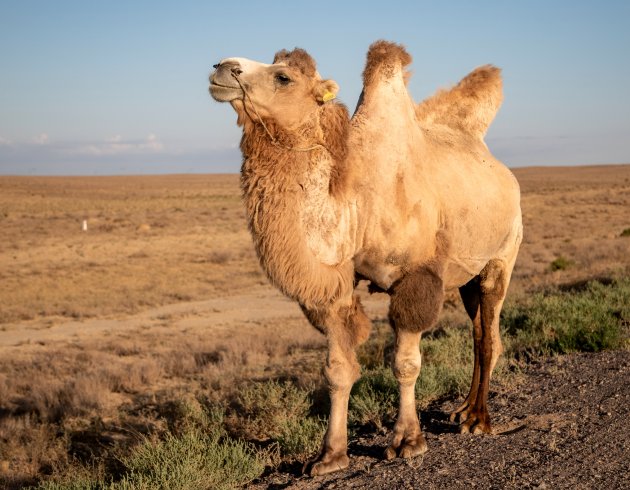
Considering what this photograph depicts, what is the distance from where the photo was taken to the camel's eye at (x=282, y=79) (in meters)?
4.88

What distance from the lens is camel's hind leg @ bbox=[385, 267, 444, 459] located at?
5.28 meters

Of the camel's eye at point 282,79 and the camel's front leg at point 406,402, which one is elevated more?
the camel's eye at point 282,79

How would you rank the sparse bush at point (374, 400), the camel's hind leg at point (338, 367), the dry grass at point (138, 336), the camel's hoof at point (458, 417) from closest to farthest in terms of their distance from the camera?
the camel's hind leg at point (338, 367) < the camel's hoof at point (458, 417) < the sparse bush at point (374, 400) < the dry grass at point (138, 336)

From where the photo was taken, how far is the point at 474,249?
622cm

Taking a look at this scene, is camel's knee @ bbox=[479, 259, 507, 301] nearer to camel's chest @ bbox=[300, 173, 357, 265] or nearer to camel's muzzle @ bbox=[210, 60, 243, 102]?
camel's chest @ bbox=[300, 173, 357, 265]

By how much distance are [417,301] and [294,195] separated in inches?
48.1

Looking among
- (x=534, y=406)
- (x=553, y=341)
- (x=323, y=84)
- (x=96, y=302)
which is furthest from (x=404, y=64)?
(x=96, y=302)

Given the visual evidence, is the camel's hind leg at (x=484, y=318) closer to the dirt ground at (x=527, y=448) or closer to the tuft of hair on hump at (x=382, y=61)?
the dirt ground at (x=527, y=448)

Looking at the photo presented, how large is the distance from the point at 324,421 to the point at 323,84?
11.2ft

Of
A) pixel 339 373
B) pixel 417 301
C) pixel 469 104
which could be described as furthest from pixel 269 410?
pixel 469 104

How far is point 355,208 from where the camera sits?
5.16 meters

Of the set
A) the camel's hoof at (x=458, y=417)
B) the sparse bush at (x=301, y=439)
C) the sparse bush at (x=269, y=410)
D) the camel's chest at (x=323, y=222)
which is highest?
the camel's chest at (x=323, y=222)

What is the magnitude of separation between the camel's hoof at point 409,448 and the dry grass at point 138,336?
0.89 metres

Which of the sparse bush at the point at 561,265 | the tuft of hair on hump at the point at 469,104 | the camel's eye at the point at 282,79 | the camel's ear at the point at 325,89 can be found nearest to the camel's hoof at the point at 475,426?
the tuft of hair on hump at the point at 469,104
